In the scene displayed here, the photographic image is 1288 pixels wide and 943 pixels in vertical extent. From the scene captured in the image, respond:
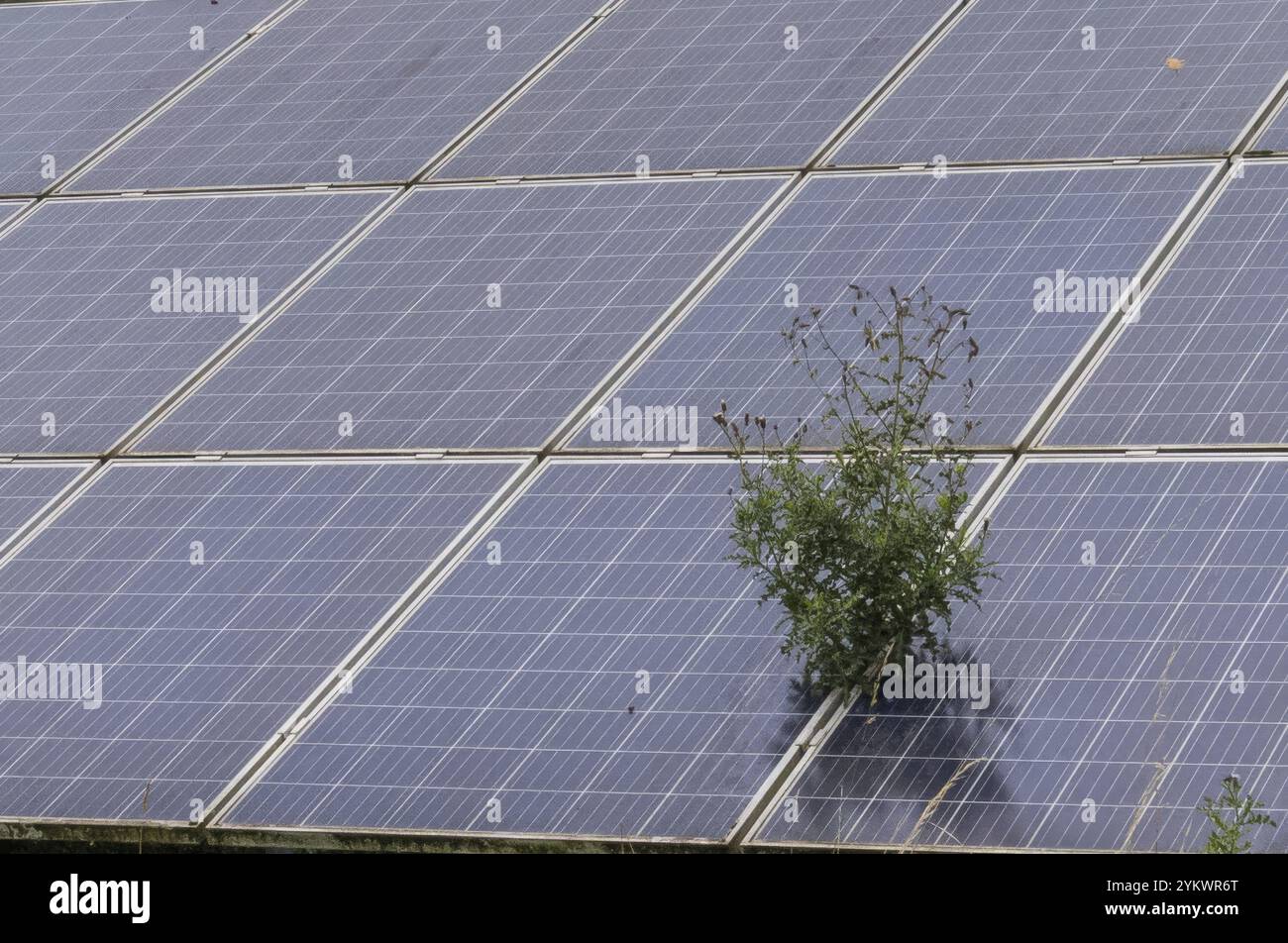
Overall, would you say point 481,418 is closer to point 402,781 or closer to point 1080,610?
point 402,781

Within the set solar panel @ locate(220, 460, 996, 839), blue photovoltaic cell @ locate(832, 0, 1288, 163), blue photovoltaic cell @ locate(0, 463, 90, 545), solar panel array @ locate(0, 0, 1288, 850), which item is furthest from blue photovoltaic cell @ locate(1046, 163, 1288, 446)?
blue photovoltaic cell @ locate(0, 463, 90, 545)

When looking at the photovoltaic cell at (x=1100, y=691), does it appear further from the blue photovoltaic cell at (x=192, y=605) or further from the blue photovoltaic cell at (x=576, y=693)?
the blue photovoltaic cell at (x=192, y=605)

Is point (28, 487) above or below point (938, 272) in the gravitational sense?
below

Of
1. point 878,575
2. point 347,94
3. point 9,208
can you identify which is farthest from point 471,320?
point 9,208

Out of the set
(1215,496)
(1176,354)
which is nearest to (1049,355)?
(1176,354)

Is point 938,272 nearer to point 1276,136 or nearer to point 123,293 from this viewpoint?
point 1276,136
